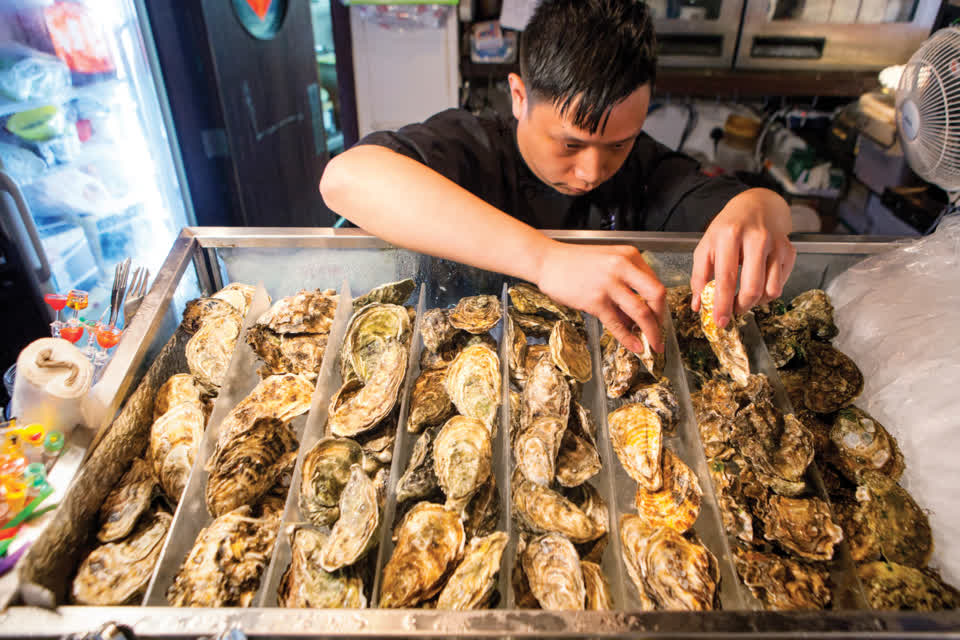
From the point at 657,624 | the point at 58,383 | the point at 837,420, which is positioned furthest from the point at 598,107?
the point at 58,383

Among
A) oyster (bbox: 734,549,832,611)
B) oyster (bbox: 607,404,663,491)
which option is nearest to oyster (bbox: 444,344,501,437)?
oyster (bbox: 607,404,663,491)

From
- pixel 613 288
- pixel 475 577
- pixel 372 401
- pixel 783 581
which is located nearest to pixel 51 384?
pixel 372 401

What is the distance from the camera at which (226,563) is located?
29.7 inches

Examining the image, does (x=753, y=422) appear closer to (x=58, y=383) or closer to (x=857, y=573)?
(x=857, y=573)

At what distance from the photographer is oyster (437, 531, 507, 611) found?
27.9 inches

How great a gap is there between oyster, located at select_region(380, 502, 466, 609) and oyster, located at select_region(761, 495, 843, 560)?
518 millimetres

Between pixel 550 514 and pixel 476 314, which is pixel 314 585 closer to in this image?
pixel 550 514

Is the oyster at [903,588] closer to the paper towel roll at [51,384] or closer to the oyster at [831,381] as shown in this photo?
the oyster at [831,381]

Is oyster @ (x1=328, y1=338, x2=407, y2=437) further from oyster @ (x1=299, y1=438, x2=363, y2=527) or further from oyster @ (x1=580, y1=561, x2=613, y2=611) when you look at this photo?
oyster @ (x1=580, y1=561, x2=613, y2=611)

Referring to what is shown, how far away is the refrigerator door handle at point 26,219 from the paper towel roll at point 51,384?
1.29 m

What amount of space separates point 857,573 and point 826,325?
1.84 feet

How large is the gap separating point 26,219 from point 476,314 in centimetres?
171

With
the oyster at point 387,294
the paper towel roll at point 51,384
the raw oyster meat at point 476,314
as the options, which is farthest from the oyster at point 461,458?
the paper towel roll at point 51,384

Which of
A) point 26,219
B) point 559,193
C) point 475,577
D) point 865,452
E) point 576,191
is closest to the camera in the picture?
point 475,577
